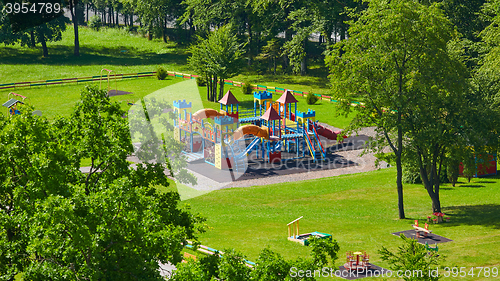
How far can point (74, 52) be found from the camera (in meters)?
77.1

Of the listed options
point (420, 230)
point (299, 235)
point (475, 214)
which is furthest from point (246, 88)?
point (420, 230)

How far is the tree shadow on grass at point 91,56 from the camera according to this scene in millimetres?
71688

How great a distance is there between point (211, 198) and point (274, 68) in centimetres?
4199

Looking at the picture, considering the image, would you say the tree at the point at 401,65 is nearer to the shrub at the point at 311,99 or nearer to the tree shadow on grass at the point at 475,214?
the tree shadow on grass at the point at 475,214

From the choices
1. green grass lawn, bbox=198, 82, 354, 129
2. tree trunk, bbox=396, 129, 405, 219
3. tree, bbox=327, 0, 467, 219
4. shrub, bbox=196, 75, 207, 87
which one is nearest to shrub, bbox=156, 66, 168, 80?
shrub, bbox=196, 75, 207, 87

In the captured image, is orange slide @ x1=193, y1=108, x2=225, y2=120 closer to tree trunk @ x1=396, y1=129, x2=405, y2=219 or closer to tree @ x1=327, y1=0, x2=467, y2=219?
tree @ x1=327, y1=0, x2=467, y2=219

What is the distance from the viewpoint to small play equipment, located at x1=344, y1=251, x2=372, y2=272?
18641mm

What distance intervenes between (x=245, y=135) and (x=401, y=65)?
17.3m

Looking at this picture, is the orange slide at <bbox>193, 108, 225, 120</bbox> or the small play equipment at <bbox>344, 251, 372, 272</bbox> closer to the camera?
the small play equipment at <bbox>344, 251, 372, 272</bbox>

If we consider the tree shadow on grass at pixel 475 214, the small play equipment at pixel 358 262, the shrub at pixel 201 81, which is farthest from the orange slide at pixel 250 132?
the shrub at pixel 201 81

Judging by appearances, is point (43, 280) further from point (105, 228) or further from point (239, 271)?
point (239, 271)

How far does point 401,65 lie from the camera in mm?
24312

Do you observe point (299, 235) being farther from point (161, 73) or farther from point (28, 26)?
point (28, 26)

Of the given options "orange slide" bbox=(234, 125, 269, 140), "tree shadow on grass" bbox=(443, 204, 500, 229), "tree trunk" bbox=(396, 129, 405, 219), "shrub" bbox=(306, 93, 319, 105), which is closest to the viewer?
"tree shadow on grass" bbox=(443, 204, 500, 229)
